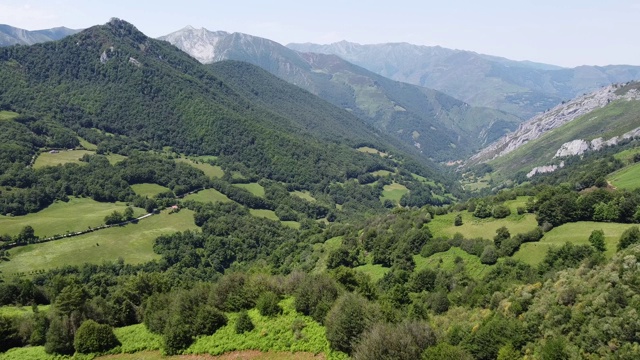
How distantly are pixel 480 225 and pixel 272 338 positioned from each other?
81.9m

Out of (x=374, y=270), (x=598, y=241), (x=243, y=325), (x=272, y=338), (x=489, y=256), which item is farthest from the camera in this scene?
(x=374, y=270)

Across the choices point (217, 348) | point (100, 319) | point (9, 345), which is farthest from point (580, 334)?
point (9, 345)

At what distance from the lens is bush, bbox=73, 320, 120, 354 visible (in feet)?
161

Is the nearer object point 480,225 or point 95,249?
point 480,225

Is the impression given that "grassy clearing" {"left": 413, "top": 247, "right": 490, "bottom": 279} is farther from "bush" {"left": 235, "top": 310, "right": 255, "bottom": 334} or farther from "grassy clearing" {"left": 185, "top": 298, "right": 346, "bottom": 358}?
"bush" {"left": 235, "top": 310, "right": 255, "bottom": 334}

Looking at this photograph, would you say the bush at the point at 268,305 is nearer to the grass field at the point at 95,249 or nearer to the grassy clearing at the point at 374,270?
the grassy clearing at the point at 374,270

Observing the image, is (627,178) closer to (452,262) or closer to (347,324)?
(452,262)

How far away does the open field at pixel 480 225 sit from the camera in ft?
337

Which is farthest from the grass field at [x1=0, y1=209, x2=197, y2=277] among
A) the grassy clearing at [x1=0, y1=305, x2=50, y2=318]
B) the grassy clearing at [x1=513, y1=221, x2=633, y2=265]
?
the grassy clearing at [x1=513, y1=221, x2=633, y2=265]

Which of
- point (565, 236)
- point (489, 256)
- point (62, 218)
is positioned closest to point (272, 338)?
point (489, 256)

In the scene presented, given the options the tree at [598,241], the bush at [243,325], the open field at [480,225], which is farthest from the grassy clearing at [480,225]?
the bush at [243,325]

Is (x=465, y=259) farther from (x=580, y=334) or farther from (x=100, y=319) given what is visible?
(x=100, y=319)

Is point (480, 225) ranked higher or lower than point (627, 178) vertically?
lower

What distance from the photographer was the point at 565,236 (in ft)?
290
